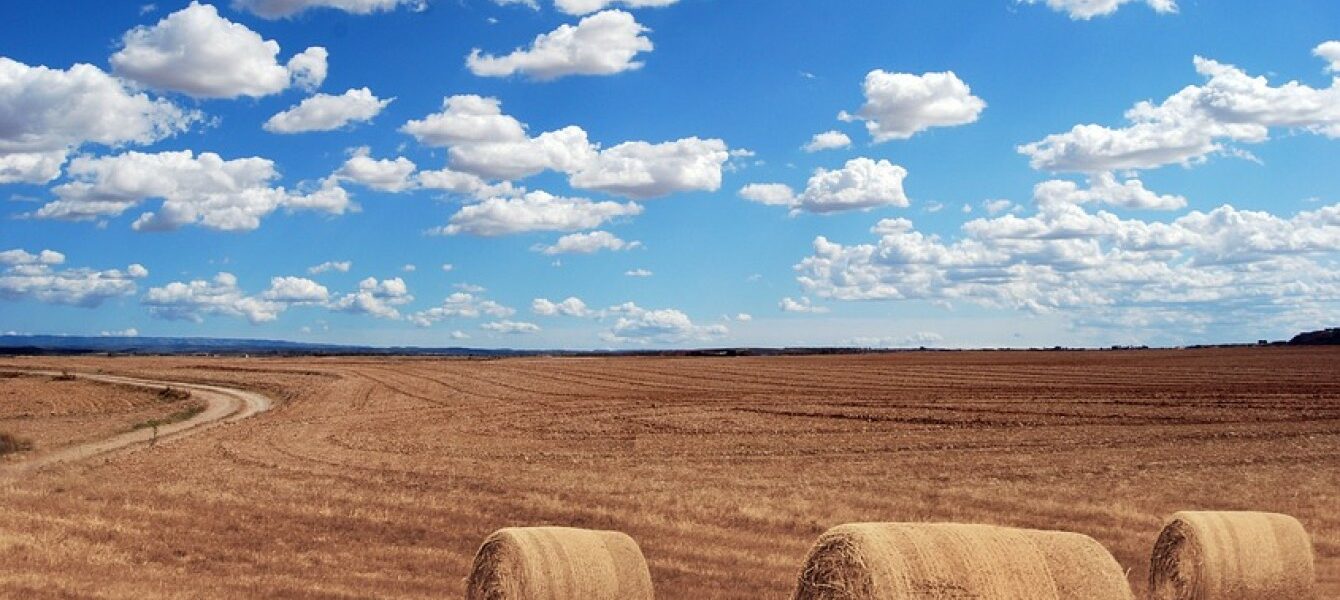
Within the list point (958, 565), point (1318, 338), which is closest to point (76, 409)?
point (958, 565)

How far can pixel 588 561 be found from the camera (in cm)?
1283

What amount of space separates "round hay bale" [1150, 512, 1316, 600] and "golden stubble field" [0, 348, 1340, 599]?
4.02 feet

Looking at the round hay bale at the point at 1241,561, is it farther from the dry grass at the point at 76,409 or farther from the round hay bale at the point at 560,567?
the dry grass at the point at 76,409

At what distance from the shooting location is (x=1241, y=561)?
1405 cm

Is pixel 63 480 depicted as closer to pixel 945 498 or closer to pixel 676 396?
pixel 945 498

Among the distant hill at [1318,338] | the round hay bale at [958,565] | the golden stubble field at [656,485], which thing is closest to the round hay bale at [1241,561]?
the golden stubble field at [656,485]

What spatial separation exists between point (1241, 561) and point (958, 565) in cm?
580

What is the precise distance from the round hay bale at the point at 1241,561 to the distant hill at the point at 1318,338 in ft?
536

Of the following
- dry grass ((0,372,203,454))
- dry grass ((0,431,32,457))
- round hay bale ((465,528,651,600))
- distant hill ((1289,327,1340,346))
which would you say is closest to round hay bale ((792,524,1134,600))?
round hay bale ((465,528,651,600))

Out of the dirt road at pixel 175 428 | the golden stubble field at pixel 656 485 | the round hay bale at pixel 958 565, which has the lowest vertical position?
→ the dirt road at pixel 175 428

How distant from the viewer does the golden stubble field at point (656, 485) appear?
51.6ft

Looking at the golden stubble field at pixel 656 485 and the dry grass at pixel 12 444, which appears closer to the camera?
the golden stubble field at pixel 656 485

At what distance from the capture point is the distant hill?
162 m

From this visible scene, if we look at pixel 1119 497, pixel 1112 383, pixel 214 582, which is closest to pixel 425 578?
pixel 214 582
